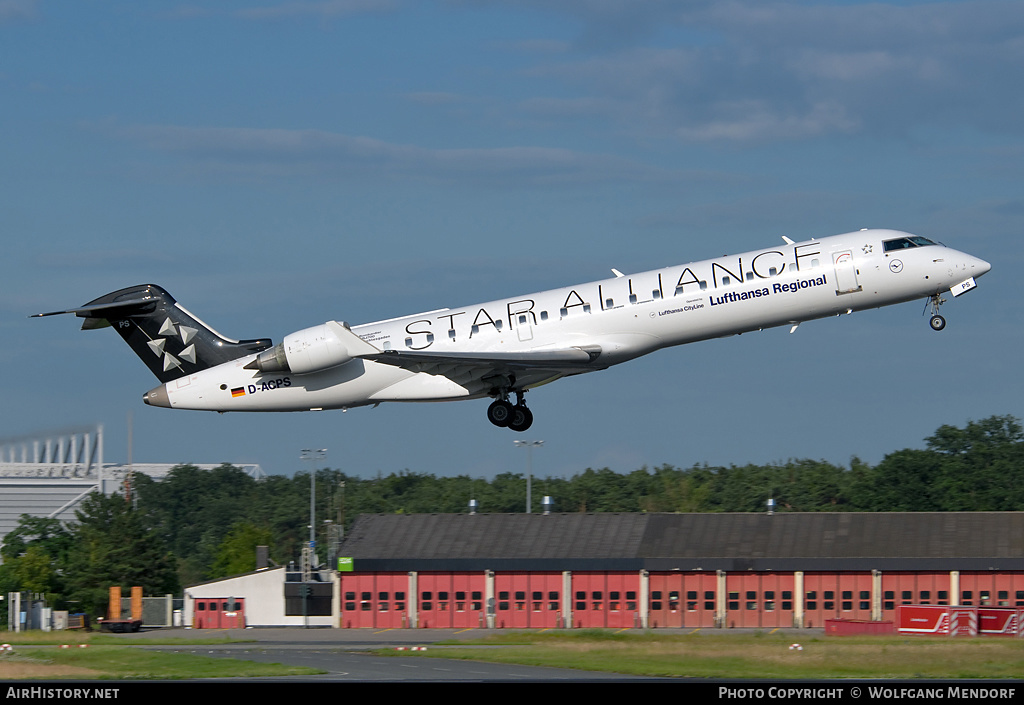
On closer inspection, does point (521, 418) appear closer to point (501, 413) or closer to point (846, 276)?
point (501, 413)

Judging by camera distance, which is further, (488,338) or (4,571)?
(4,571)

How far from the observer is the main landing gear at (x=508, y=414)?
107 feet

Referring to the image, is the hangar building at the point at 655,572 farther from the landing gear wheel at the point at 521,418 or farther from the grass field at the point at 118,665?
the landing gear wheel at the point at 521,418

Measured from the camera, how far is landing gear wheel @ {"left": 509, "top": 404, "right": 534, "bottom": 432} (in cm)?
3250

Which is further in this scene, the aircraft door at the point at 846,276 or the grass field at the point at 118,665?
the grass field at the point at 118,665

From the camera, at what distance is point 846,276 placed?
3011 centimetres

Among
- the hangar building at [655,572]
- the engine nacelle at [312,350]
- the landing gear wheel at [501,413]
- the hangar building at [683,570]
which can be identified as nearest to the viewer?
the engine nacelle at [312,350]

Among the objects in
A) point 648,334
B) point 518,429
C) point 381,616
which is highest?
point 648,334

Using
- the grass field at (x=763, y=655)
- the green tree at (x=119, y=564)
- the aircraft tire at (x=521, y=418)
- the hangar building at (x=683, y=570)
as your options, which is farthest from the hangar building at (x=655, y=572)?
the aircraft tire at (x=521, y=418)
